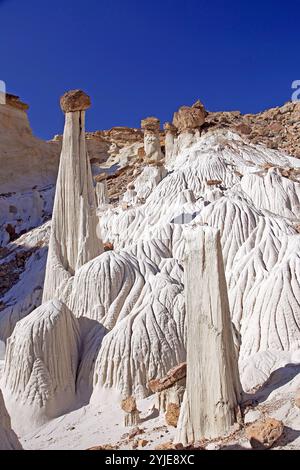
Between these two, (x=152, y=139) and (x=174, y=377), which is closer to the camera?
(x=174, y=377)

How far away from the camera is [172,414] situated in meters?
9.81

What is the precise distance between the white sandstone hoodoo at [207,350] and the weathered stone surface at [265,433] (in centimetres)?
86

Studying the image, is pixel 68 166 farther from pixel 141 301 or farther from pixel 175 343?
pixel 175 343

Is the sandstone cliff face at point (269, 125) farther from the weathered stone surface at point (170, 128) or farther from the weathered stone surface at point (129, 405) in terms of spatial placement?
the weathered stone surface at point (129, 405)

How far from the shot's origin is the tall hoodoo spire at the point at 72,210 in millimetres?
18656

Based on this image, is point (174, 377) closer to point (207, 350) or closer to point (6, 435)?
point (207, 350)

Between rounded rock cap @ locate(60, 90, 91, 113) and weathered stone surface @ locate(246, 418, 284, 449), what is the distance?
15.8m

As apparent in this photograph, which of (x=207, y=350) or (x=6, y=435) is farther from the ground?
(x=207, y=350)

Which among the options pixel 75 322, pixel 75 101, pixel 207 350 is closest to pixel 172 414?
pixel 207 350

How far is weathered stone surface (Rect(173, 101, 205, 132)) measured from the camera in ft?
120

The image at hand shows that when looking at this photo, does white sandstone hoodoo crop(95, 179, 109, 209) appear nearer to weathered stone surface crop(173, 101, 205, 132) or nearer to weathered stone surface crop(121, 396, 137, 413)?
weathered stone surface crop(173, 101, 205, 132)

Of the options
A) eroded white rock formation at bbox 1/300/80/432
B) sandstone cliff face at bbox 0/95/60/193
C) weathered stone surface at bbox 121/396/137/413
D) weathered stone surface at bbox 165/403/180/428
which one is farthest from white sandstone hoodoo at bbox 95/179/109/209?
weathered stone surface at bbox 165/403/180/428

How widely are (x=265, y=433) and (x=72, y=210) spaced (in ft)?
47.2

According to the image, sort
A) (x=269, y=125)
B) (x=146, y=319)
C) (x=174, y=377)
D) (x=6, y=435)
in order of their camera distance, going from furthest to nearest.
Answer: (x=269, y=125)
(x=146, y=319)
(x=174, y=377)
(x=6, y=435)
